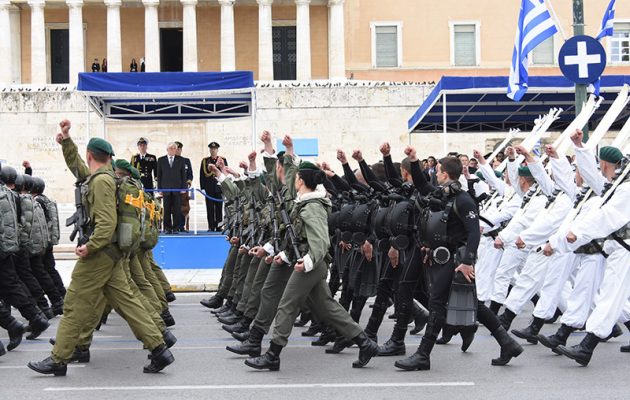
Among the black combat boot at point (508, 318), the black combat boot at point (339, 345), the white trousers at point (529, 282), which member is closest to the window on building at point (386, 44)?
the white trousers at point (529, 282)

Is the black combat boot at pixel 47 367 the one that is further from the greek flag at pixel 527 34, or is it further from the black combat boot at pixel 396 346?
the greek flag at pixel 527 34

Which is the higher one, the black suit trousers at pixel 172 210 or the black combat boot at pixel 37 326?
the black suit trousers at pixel 172 210

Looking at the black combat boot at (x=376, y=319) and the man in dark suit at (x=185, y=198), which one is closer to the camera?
the black combat boot at (x=376, y=319)

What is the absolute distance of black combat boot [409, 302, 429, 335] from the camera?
40.8 ft

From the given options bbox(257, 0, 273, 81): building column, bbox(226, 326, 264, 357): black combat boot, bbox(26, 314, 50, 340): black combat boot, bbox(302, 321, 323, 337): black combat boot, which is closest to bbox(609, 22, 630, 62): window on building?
bbox(257, 0, 273, 81): building column

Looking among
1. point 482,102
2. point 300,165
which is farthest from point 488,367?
point 482,102

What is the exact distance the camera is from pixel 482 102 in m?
25.5

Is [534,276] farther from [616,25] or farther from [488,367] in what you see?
[616,25]

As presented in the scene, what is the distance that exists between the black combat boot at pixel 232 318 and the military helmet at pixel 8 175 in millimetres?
3083

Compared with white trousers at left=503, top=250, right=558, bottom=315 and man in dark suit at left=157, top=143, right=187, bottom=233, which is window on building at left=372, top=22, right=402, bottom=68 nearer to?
man in dark suit at left=157, top=143, right=187, bottom=233

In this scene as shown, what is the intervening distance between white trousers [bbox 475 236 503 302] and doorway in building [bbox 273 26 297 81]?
1829 inches

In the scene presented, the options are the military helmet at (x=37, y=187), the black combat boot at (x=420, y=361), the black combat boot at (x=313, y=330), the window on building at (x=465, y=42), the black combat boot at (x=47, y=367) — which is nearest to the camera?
the black combat boot at (x=47, y=367)

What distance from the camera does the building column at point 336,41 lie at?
58969 millimetres

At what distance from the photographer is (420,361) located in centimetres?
989
